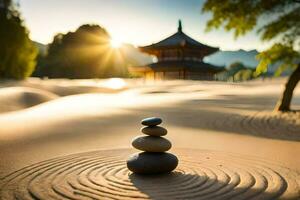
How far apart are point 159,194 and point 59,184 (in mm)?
1501

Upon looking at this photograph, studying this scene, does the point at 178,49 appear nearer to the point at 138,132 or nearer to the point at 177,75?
the point at 177,75

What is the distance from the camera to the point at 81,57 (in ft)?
176

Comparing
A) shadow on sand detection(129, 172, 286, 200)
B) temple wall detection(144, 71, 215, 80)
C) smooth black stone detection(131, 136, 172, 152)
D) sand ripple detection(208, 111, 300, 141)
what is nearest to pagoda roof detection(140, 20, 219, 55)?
temple wall detection(144, 71, 215, 80)

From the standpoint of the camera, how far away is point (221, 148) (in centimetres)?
820

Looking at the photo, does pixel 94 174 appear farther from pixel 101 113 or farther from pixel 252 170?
pixel 101 113

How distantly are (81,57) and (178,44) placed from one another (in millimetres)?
20479

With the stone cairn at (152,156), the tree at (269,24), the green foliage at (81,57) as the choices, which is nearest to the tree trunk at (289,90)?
the tree at (269,24)

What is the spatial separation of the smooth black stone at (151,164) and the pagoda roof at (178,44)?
3196 centimetres

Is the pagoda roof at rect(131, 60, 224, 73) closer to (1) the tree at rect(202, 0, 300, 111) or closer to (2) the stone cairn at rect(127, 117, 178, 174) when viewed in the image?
(1) the tree at rect(202, 0, 300, 111)

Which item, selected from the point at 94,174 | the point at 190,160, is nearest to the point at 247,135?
the point at 190,160

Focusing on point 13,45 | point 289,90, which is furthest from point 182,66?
point 289,90

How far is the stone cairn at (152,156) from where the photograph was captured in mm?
5699

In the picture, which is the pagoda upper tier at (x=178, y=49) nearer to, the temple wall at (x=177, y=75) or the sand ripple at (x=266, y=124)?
the temple wall at (x=177, y=75)

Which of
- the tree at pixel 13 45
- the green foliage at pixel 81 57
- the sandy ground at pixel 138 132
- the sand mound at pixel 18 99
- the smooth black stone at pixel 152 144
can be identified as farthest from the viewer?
the green foliage at pixel 81 57
